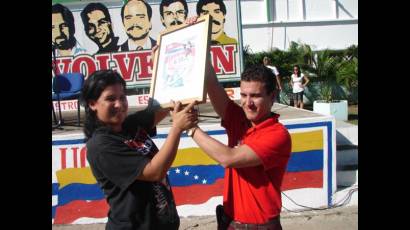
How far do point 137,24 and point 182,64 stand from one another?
6871 millimetres

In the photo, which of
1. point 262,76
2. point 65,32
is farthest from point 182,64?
point 65,32

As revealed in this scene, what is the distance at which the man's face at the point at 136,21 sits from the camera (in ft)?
29.1

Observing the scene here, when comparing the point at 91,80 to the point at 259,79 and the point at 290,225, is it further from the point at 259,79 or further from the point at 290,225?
the point at 290,225

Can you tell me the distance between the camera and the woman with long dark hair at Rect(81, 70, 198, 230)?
2.08 m

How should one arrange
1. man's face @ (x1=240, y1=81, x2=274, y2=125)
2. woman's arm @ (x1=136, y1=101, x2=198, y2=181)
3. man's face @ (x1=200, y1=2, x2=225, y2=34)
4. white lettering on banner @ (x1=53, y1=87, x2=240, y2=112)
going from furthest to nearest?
1. white lettering on banner @ (x1=53, y1=87, x2=240, y2=112)
2. man's face @ (x1=200, y1=2, x2=225, y2=34)
3. man's face @ (x1=240, y1=81, x2=274, y2=125)
4. woman's arm @ (x1=136, y1=101, x2=198, y2=181)

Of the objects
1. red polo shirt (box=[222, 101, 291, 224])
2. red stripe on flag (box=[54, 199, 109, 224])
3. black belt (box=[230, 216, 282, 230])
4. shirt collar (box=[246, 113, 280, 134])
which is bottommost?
red stripe on flag (box=[54, 199, 109, 224])

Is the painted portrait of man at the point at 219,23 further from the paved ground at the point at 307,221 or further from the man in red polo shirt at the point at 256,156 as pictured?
the man in red polo shirt at the point at 256,156

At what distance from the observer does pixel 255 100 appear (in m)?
2.30

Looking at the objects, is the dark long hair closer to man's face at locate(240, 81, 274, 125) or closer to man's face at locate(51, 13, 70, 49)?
man's face at locate(240, 81, 274, 125)

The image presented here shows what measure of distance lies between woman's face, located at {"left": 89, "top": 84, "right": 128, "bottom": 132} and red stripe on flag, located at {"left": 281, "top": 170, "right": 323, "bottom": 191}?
3.65m

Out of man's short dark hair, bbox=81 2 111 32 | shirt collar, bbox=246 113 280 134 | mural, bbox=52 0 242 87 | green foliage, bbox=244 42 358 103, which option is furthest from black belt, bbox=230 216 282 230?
green foliage, bbox=244 42 358 103

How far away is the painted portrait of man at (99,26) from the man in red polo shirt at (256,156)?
23.2ft

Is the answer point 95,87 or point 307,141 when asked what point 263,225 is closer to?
point 95,87
